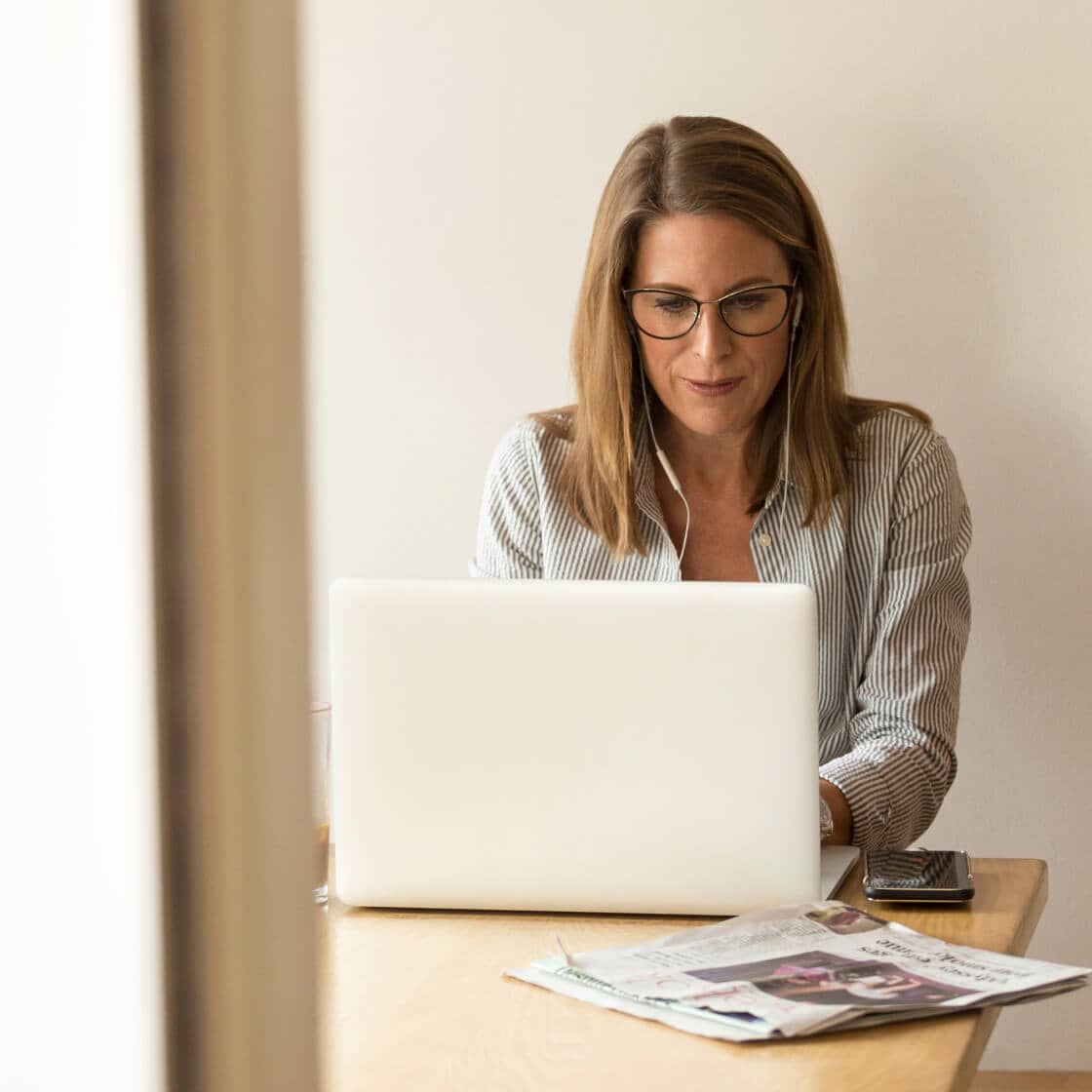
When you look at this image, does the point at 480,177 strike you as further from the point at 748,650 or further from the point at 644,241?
the point at 748,650

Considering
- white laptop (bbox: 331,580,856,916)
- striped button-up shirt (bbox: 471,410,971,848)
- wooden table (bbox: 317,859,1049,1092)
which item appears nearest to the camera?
wooden table (bbox: 317,859,1049,1092)

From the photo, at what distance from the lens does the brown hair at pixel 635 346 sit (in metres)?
1.75

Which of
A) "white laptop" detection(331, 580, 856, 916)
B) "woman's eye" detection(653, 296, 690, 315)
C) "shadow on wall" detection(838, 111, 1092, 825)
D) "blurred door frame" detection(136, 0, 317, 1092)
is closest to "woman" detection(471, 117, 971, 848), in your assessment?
"woman's eye" detection(653, 296, 690, 315)

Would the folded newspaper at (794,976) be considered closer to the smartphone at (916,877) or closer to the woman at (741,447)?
the smartphone at (916,877)

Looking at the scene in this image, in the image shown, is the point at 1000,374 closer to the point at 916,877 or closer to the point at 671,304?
the point at 671,304

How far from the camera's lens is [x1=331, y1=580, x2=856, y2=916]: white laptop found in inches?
42.4

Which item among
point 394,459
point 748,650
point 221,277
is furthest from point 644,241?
point 221,277

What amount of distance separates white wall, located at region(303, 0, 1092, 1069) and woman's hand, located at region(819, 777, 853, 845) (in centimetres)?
77

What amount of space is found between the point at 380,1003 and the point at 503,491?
1.01 metres

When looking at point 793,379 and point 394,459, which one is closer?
point 793,379

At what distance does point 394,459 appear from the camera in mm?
2217

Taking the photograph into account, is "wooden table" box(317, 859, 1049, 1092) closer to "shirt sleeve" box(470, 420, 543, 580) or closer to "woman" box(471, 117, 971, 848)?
"woman" box(471, 117, 971, 848)

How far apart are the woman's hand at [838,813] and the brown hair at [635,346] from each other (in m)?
0.47

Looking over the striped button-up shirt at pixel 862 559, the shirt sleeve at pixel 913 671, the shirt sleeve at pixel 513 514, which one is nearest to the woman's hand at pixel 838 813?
the shirt sleeve at pixel 913 671
